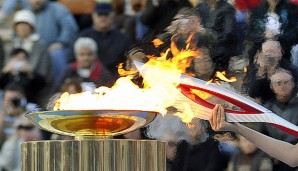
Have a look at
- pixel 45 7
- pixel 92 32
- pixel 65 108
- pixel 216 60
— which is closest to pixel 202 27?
pixel 216 60

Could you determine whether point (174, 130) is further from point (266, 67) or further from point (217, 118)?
point (217, 118)

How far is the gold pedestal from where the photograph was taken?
6.14 m

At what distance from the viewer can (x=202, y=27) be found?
8.26 metres

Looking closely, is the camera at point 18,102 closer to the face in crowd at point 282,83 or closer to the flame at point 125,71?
the flame at point 125,71

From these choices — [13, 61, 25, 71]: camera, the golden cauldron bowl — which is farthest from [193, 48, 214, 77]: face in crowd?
[13, 61, 25, 71]: camera

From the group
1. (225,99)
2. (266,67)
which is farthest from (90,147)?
(266,67)

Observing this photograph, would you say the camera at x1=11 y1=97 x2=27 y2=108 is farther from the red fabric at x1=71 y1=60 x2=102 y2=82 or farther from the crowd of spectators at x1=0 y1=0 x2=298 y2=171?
the red fabric at x1=71 y1=60 x2=102 y2=82

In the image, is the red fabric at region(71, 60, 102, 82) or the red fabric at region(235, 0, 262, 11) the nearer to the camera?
the red fabric at region(235, 0, 262, 11)

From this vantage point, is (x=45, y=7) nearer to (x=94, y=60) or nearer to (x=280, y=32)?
(x=94, y=60)

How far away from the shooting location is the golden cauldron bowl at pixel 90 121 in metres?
6.14

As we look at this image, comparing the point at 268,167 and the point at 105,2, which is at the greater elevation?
the point at 105,2

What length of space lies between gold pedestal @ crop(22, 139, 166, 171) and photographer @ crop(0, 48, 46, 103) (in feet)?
14.7

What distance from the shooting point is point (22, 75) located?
36.5 feet

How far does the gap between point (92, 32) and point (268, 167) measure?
3353mm
